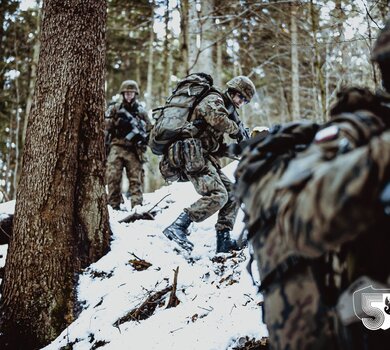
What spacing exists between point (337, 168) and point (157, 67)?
1928 centimetres

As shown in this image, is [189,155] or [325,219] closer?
[325,219]

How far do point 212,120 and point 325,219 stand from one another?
3.34m

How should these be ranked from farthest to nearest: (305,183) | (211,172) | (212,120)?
(211,172)
(212,120)
(305,183)

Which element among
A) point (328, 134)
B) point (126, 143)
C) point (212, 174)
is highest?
point (126, 143)

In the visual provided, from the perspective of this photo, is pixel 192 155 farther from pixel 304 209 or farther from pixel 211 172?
pixel 304 209

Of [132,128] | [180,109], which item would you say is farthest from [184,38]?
[180,109]

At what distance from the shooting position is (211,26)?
9.73 meters

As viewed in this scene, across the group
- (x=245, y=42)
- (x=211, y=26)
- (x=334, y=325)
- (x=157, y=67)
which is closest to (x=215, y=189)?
(x=334, y=325)

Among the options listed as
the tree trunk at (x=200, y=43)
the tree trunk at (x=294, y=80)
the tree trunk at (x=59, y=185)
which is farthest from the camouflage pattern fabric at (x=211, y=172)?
the tree trunk at (x=294, y=80)

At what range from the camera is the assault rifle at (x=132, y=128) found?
7.36m

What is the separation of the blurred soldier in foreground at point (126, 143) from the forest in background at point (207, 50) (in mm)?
1472

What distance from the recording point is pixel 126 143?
24.2ft

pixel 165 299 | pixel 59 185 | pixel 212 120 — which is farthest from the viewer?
pixel 212 120

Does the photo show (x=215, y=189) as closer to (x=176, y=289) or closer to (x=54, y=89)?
(x=176, y=289)
